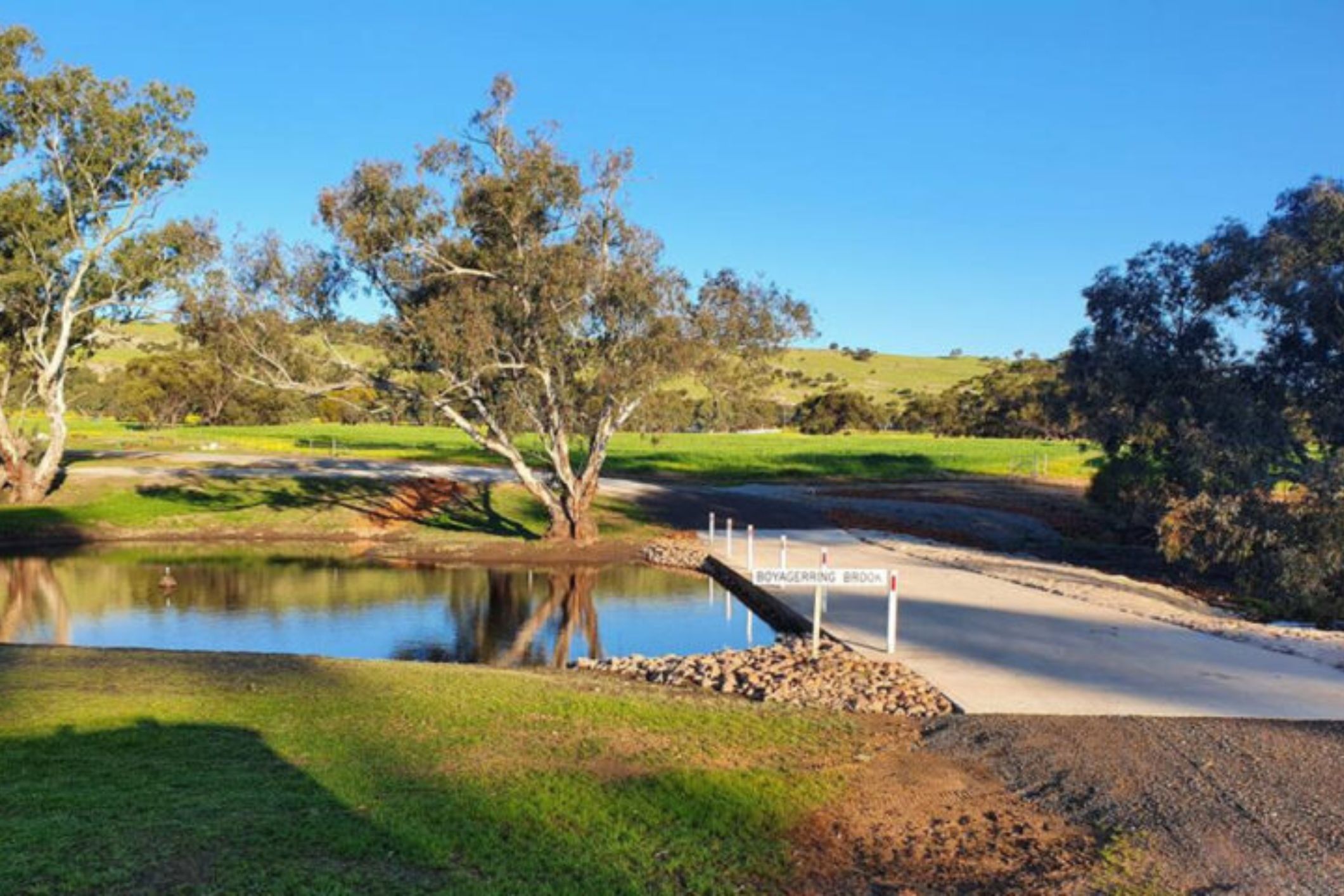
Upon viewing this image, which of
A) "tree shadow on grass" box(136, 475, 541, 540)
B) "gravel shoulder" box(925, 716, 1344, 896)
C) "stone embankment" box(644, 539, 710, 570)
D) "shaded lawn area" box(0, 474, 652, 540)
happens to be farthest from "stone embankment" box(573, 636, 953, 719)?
"tree shadow on grass" box(136, 475, 541, 540)

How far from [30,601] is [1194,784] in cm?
1997

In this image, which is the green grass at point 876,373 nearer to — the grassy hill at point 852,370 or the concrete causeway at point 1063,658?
the grassy hill at point 852,370

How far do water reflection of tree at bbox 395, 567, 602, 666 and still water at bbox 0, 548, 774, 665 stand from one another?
0.04m

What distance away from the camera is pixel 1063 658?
495 inches

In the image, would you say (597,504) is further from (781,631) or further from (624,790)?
(624,790)

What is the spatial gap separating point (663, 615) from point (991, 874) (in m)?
12.8

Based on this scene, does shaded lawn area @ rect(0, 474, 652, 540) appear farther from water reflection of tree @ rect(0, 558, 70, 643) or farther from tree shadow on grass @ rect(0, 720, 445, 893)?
tree shadow on grass @ rect(0, 720, 445, 893)

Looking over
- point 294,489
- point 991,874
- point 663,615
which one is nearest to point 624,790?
point 991,874

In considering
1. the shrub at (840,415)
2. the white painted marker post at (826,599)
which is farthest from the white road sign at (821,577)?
the shrub at (840,415)

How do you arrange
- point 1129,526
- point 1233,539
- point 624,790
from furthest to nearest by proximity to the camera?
point 1129,526
point 1233,539
point 624,790

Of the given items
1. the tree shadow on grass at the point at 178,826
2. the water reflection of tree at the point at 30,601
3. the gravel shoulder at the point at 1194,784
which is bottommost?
the water reflection of tree at the point at 30,601

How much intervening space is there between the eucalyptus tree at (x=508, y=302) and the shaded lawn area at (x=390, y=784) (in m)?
13.6

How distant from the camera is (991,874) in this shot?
6199 mm

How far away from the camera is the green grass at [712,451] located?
5259 cm
